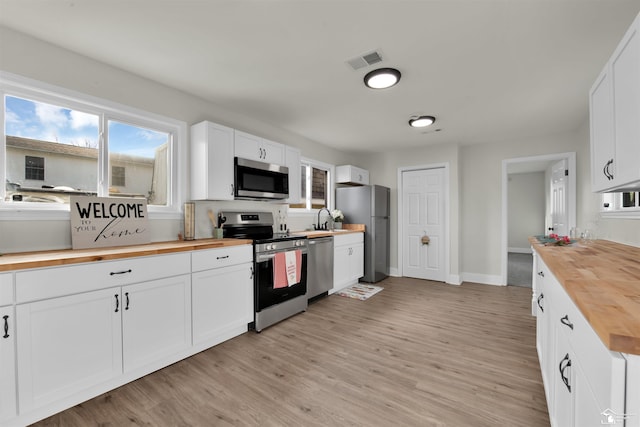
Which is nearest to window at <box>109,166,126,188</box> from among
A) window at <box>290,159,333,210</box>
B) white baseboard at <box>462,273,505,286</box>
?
window at <box>290,159,333,210</box>

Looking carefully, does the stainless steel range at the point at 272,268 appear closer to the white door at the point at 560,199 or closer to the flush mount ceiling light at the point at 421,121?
the flush mount ceiling light at the point at 421,121

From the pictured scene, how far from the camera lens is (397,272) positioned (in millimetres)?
5496

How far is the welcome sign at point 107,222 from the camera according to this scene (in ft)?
7.06

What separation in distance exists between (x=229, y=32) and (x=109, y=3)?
688mm

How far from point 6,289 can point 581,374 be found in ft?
8.53

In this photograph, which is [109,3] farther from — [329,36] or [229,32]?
[329,36]

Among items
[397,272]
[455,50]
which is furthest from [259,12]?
[397,272]

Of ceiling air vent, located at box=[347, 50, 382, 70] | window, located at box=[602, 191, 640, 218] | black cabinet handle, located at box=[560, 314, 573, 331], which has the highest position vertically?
ceiling air vent, located at box=[347, 50, 382, 70]

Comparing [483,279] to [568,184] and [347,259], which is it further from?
[347,259]

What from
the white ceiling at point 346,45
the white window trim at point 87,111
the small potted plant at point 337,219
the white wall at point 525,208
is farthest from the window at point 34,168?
the white wall at point 525,208

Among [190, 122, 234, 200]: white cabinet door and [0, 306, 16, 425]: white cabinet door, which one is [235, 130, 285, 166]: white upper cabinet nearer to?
[190, 122, 234, 200]: white cabinet door

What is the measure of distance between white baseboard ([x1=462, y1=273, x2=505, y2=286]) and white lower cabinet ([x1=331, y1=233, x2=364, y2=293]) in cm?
192

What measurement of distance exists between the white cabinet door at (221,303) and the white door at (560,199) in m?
4.64

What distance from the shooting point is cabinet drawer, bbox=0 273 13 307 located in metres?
1.49
